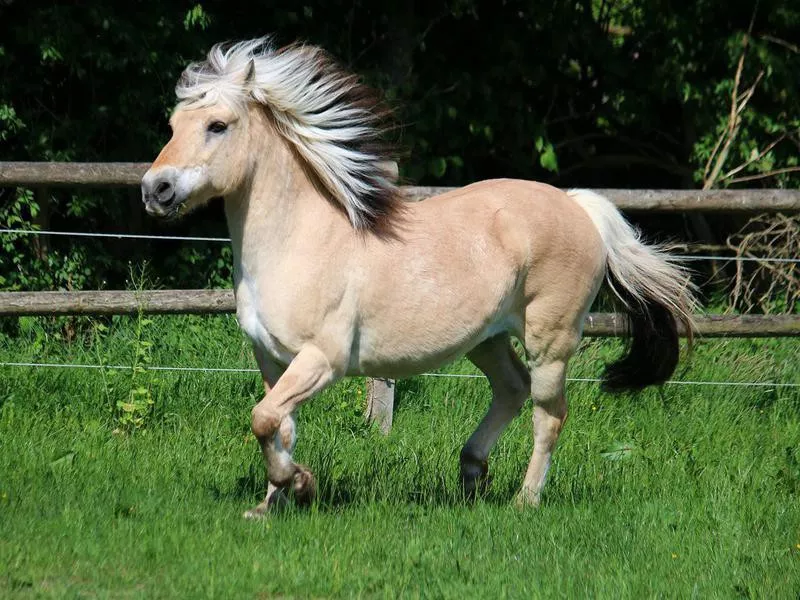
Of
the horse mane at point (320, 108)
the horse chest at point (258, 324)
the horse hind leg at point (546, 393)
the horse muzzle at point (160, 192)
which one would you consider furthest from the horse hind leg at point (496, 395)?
the horse muzzle at point (160, 192)

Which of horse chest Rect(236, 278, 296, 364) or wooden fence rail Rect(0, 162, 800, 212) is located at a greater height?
wooden fence rail Rect(0, 162, 800, 212)

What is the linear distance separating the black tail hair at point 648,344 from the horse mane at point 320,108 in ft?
5.02

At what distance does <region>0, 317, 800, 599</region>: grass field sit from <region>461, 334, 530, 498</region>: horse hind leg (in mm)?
211

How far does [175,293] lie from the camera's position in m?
6.62

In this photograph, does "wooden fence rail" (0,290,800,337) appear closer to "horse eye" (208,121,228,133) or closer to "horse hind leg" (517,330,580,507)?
"horse hind leg" (517,330,580,507)

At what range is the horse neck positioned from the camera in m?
4.90

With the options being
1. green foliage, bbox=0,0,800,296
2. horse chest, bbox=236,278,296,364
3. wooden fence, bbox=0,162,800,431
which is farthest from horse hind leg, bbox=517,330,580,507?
green foliage, bbox=0,0,800,296

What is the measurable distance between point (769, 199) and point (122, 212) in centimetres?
517

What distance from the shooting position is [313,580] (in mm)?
3998

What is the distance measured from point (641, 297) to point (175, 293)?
2.68 m

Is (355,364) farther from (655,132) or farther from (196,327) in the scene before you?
(655,132)

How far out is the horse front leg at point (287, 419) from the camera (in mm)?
4715

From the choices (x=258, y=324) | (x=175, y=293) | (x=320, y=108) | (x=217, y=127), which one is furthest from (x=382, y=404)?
(x=217, y=127)

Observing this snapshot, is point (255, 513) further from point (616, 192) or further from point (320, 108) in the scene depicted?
point (616, 192)
